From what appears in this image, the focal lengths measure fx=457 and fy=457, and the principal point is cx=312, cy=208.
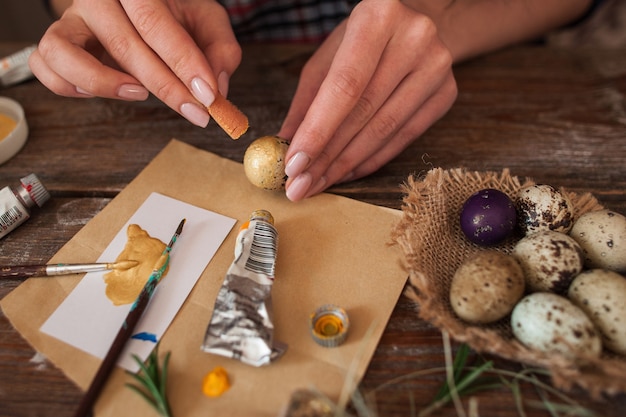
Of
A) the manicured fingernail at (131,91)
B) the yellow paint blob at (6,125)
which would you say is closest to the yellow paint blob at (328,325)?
the manicured fingernail at (131,91)

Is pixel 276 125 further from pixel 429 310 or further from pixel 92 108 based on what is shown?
pixel 429 310

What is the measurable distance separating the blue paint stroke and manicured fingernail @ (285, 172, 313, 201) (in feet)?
1.34

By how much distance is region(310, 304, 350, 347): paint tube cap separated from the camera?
81 centimetres

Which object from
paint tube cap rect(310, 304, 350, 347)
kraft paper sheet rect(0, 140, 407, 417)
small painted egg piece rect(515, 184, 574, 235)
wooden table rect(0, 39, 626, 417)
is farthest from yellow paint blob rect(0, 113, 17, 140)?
small painted egg piece rect(515, 184, 574, 235)

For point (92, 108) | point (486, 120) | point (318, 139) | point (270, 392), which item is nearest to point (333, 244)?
point (318, 139)

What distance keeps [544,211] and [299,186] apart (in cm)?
51

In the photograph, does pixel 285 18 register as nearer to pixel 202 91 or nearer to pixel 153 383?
pixel 202 91

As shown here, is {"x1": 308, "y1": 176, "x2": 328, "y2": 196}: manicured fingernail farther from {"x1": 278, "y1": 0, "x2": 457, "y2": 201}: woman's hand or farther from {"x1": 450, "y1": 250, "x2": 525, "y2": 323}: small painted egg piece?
{"x1": 450, "y1": 250, "x2": 525, "y2": 323}: small painted egg piece

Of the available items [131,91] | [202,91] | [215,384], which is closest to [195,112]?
[202,91]

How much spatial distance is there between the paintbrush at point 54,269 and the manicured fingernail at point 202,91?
38 centimetres

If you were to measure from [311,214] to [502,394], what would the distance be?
53 cm

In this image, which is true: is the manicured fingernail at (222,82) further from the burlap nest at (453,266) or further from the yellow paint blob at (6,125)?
the yellow paint blob at (6,125)

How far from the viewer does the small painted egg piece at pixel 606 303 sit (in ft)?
2.43

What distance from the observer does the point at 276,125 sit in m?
1.33
